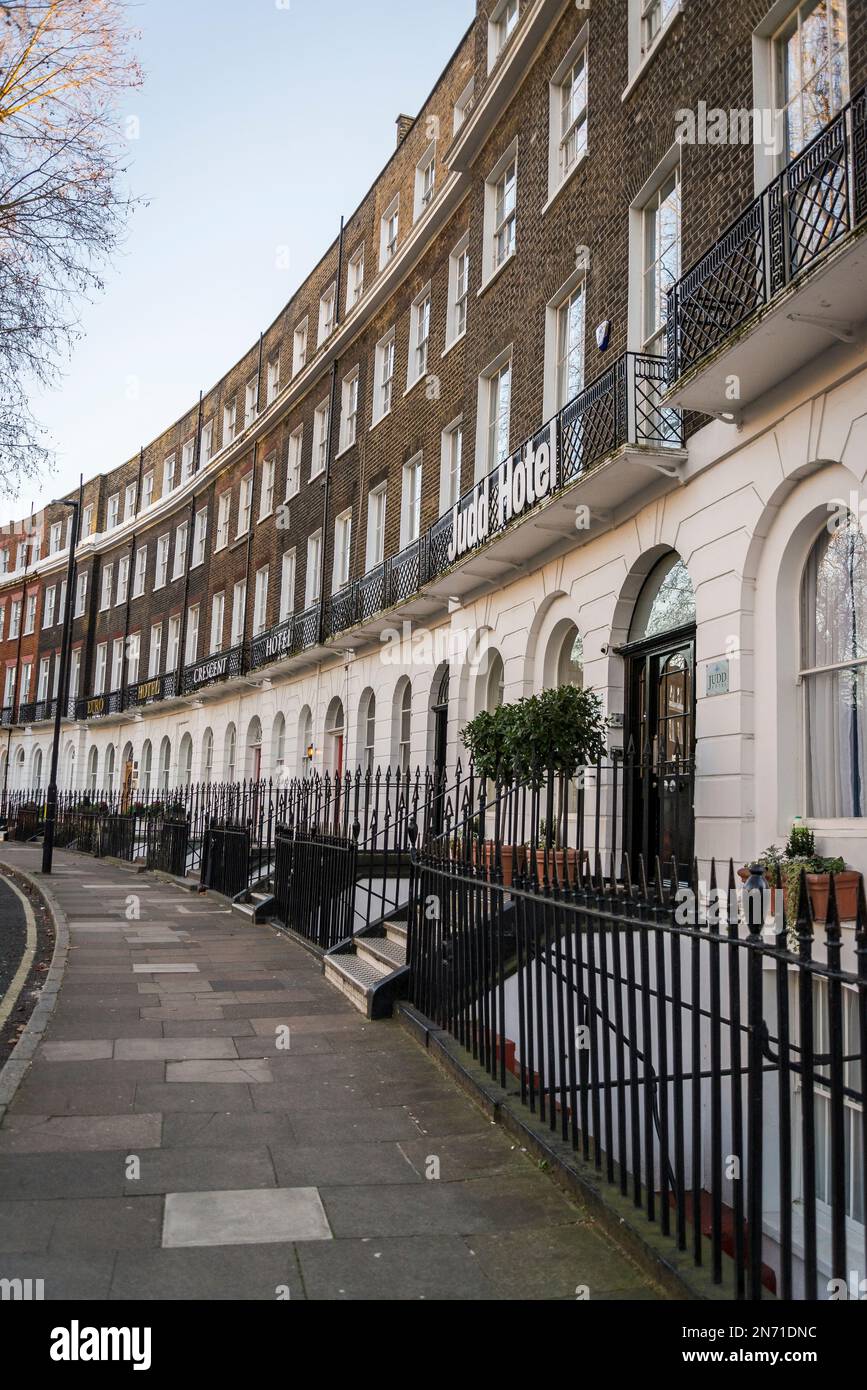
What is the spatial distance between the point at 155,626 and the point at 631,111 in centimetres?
3046

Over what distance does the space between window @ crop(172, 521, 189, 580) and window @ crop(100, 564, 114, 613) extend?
7.43 m

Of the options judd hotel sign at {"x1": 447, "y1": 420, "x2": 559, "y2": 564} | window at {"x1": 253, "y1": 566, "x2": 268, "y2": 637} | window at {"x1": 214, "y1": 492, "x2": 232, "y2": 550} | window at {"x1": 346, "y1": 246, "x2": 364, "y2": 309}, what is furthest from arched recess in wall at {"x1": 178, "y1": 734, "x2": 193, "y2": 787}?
judd hotel sign at {"x1": 447, "y1": 420, "x2": 559, "y2": 564}

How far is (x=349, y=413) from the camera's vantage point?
81.4 feet

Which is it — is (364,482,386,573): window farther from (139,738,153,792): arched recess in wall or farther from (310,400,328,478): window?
(139,738,153,792): arched recess in wall

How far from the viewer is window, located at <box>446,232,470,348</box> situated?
19.0m

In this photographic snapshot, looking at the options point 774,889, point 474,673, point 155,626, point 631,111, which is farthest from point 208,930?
point 155,626

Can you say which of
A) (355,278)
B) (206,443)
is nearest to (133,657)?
(206,443)

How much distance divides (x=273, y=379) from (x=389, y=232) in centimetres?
851

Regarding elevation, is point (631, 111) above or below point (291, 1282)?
above

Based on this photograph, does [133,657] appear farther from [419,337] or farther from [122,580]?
[419,337]

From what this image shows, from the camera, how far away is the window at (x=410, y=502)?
803 inches

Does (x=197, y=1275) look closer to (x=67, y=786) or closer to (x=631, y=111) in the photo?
(x=631, y=111)

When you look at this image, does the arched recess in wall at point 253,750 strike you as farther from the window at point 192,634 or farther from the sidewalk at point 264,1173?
the sidewalk at point 264,1173

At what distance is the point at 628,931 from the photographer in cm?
468
